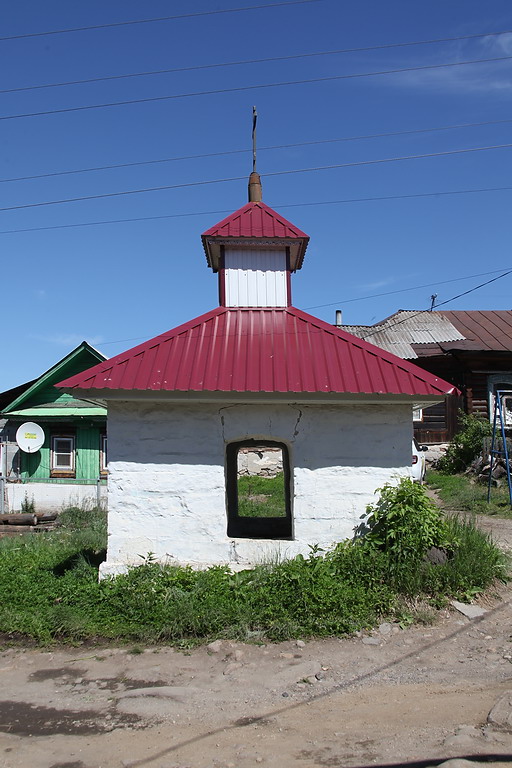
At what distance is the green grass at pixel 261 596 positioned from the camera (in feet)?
21.9

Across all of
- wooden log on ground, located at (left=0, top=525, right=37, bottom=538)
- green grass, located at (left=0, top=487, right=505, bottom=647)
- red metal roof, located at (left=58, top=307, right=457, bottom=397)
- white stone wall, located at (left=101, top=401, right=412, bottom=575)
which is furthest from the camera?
wooden log on ground, located at (left=0, top=525, right=37, bottom=538)

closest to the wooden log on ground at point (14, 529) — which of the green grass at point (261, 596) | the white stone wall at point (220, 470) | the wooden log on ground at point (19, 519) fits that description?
the wooden log on ground at point (19, 519)

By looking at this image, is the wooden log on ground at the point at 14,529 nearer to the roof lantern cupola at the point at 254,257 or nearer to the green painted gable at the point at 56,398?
the green painted gable at the point at 56,398

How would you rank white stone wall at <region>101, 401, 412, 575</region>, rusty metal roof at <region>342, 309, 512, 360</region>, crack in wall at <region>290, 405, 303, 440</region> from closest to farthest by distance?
white stone wall at <region>101, 401, 412, 575</region>, crack in wall at <region>290, 405, 303, 440</region>, rusty metal roof at <region>342, 309, 512, 360</region>

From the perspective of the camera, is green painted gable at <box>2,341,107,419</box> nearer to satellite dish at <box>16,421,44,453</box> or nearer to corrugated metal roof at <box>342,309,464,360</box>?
satellite dish at <box>16,421,44,453</box>

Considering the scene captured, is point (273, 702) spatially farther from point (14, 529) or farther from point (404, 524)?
point (14, 529)

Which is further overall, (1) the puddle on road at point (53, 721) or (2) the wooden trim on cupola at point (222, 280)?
(2) the wooden trim on cupola at point (222, 280)

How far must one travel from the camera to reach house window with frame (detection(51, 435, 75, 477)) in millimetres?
18562

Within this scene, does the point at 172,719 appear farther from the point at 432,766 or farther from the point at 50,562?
the point at 50,562

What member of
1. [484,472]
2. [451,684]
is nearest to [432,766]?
[451,684]

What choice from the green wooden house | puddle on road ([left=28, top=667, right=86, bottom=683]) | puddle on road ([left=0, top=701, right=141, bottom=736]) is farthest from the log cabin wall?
puddle on road ([left=0, top=701, right=141, bottom=736])

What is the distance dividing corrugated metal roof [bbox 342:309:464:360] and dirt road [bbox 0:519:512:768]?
16650 millimetres

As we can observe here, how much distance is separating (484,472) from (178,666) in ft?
44.2

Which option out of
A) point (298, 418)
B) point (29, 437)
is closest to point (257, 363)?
point (298, 418)
